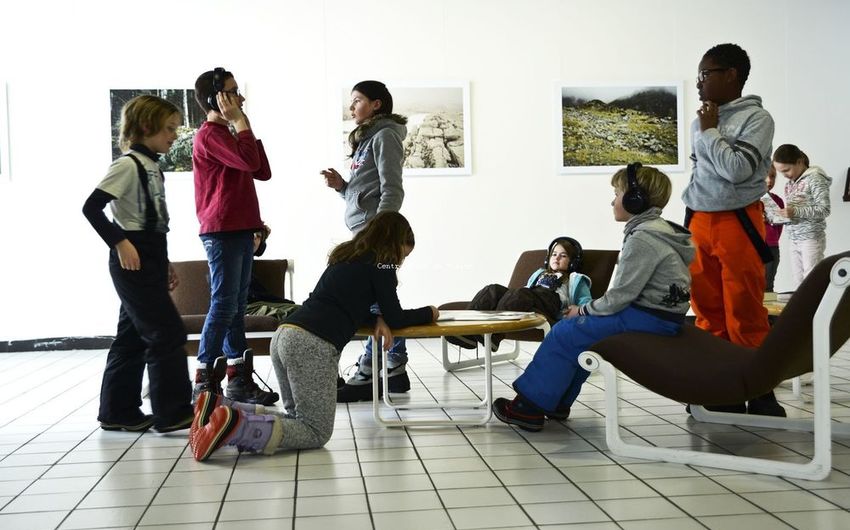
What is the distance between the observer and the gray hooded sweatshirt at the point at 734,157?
3500 millimetres

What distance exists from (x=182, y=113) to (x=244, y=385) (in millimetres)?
3430

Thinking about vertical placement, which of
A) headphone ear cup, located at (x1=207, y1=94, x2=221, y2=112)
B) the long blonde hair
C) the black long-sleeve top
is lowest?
the black long-sleeve top

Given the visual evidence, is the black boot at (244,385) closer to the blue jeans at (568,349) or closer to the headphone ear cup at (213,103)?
the headphone ear cup at (213,103)

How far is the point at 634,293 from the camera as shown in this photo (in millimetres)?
3188

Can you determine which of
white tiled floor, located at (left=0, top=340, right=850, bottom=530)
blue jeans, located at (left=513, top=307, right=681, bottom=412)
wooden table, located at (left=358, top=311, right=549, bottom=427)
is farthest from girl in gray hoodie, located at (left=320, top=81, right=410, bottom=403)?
blue jeans, located at (left=513, top=307, right=681, bottom=412)

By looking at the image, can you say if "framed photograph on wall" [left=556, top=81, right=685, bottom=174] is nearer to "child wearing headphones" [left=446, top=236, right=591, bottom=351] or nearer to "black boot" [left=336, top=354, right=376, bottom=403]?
"child wearing headphones" [left=446, top=236, right=591, bottom=351]

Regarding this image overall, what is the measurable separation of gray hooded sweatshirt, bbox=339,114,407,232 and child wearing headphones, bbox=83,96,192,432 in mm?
973

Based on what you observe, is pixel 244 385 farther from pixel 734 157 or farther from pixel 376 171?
pixel 734 157

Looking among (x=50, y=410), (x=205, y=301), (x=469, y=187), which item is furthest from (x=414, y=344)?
(x=50, y=410)

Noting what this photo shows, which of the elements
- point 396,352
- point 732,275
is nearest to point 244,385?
point 396,352

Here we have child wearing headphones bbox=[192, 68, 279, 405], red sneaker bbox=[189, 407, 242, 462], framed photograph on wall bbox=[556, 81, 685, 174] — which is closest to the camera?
red sneaker bbox=[189, 407, 242, 462]

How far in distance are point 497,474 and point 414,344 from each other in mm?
4112

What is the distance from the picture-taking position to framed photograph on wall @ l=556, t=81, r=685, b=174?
739cm

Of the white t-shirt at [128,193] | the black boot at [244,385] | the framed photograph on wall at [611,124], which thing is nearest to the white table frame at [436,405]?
the black boot at [244,385]
